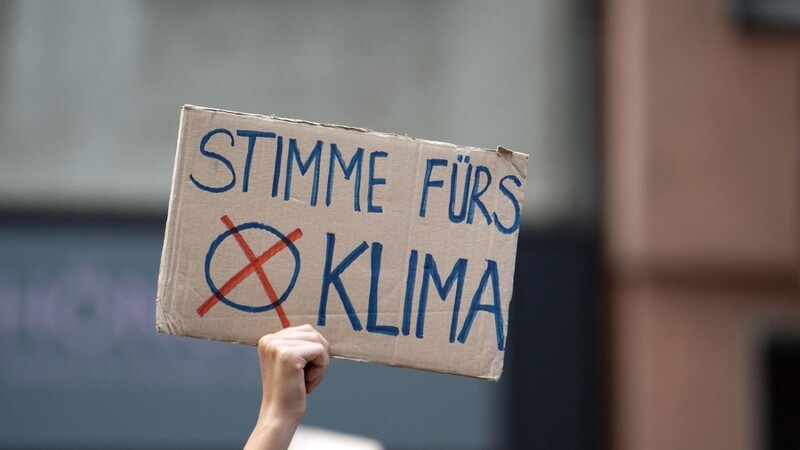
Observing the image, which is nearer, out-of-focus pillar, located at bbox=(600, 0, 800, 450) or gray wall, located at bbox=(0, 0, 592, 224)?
out-of-focus pillar, located at bbox=(600, 0, 800, 450)

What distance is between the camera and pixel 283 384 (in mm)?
2180

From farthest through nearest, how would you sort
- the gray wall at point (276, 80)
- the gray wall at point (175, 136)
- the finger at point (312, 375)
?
the gray wall at point (276, 80) < the gray wall at point (175, 136) < the finger at point (312, 375)

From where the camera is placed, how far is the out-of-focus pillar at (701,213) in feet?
23.6

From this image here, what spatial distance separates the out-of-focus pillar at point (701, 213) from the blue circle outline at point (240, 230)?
498 cm

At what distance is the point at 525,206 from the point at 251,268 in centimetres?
510

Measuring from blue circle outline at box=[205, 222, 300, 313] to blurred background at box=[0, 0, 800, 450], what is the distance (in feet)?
14.9

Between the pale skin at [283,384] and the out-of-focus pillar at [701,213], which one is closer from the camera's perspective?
the pale skin at [283,384]

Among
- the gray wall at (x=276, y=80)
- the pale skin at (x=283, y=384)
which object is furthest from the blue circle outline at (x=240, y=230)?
the gray wall at (x=276, y=80)

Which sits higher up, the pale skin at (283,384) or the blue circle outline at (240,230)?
the blue circle outline at (240,230)

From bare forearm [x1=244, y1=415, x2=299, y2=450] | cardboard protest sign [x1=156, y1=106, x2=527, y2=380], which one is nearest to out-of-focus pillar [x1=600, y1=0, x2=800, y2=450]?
cardboard protest sign [x1=156, y1=106, x2=527, y2=380]

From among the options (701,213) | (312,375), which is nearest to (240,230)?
(312,375)

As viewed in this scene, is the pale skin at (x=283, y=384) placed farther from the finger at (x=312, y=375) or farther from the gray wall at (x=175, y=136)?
the gray wall at (x=175, y=136)

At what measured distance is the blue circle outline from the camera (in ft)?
8.04

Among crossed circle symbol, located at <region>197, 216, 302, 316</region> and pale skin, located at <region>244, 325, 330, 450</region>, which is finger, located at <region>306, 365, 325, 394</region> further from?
crossed circle symbol, located at <region>197, 216, 302, 316</region>
